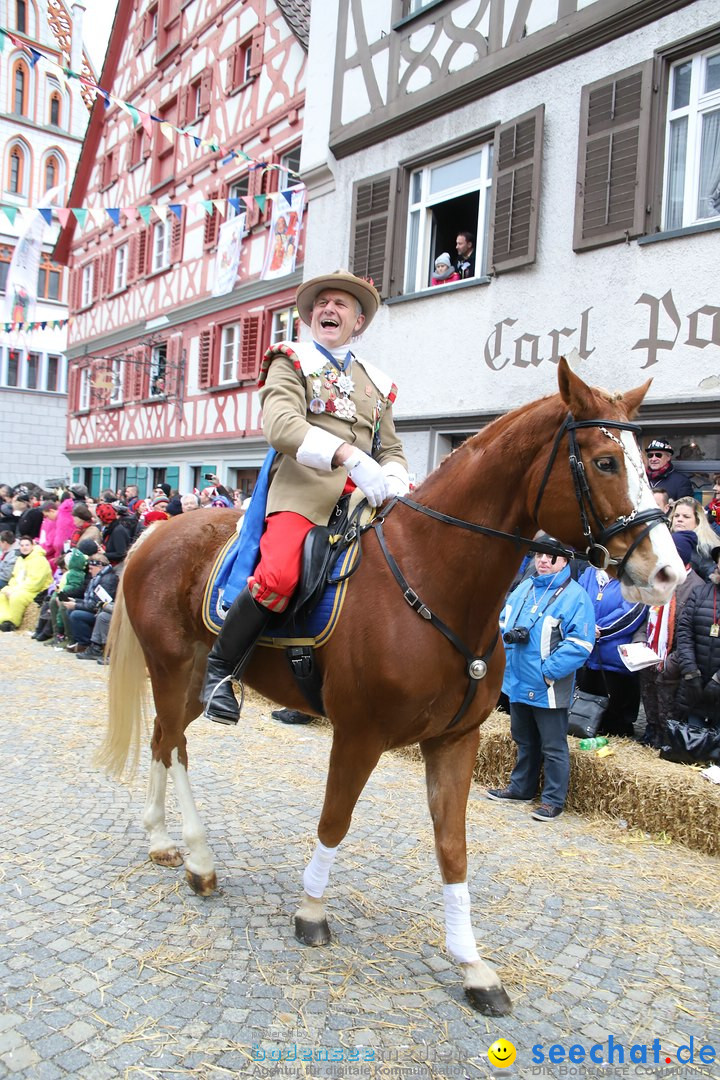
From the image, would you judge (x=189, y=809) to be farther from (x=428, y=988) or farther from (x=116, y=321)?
(x=116, y=321)

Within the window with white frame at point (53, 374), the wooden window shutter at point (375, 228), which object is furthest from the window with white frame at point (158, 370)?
the window with white frame at point (53, 374)

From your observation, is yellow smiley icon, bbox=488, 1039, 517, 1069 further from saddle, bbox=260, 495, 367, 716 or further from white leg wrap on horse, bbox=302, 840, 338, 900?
saddle, bbox=260, 495, 367, 716

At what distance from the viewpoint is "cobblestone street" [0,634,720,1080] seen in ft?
8.30

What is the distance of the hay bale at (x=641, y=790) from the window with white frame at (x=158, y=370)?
1587 cm

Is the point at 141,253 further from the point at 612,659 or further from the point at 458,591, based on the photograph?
the point at 458,591

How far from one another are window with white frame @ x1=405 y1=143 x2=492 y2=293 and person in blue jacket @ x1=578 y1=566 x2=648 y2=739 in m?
5.71

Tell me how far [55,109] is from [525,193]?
3153 centimetres

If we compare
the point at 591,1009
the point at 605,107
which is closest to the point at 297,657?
the point at 591,1009

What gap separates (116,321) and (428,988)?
22.1 meters

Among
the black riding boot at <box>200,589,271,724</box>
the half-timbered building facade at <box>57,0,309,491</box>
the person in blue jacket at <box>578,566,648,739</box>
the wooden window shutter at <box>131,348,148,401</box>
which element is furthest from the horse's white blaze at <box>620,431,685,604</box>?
the wooden window shutter at <box>131,348,148,401</box>

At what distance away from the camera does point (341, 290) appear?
→ 10.9ft

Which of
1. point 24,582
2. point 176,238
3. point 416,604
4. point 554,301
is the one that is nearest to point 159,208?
point 176,238

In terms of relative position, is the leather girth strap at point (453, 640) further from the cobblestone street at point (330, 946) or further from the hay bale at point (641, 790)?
the hay bale at point (641, 790)

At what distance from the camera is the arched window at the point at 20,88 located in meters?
31.5
